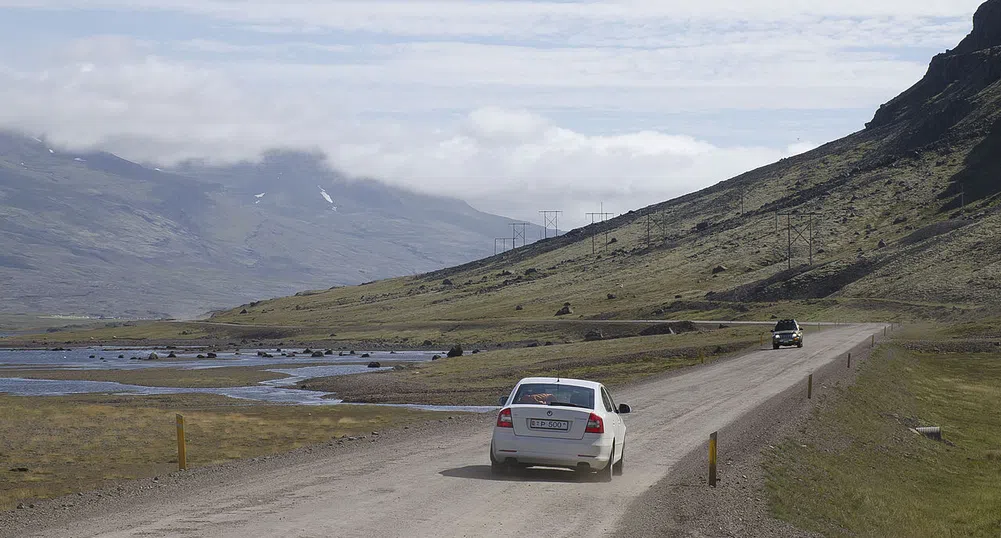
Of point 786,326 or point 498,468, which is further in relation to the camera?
point 786,326

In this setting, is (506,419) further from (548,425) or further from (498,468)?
(498,468)

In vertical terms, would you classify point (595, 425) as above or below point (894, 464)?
above

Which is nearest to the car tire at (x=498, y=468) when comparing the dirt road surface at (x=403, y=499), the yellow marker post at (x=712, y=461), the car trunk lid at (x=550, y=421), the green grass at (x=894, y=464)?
the dirt road surface at (x=403, y=499)

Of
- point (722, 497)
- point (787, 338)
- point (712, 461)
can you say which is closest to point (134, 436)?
point (712, 461)

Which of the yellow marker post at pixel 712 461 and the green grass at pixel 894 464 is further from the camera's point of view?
the green grass at pixel 894 464

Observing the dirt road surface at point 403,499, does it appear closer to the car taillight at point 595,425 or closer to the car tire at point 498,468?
the car tire at point 498,468

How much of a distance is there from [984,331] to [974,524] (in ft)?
244

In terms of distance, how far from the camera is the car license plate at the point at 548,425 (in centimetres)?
2278

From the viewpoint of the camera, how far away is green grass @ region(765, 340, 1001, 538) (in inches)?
960

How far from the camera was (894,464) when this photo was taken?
36.0 metres

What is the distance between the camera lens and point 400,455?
28219mm

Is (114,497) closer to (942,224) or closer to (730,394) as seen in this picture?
(730,394)

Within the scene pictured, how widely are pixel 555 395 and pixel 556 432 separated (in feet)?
3.35

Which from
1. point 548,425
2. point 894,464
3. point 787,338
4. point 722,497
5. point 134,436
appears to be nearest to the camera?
point 722,497
